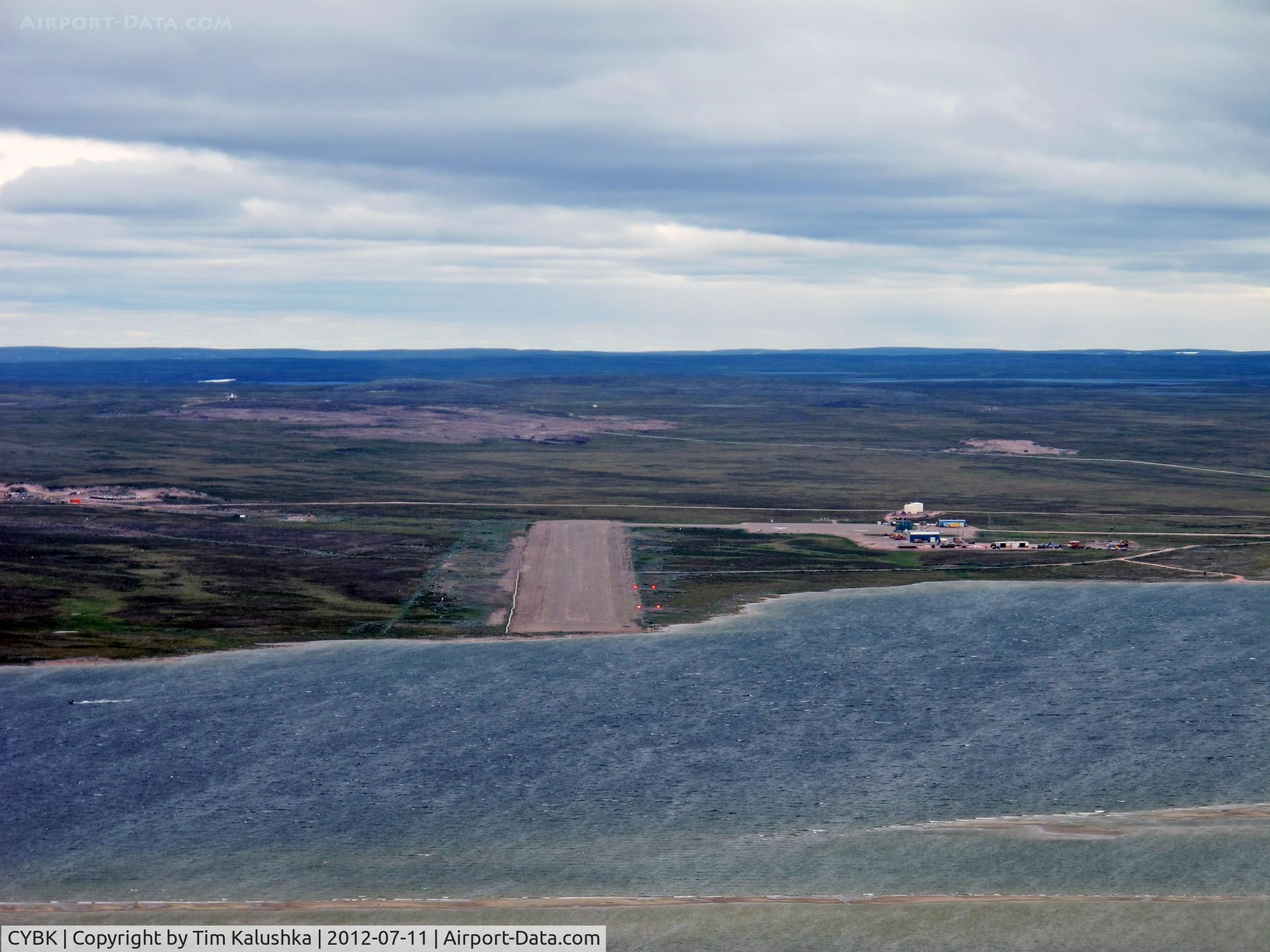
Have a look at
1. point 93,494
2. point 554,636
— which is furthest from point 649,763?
point 93,494

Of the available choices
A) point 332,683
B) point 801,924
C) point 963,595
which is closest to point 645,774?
point 801,924

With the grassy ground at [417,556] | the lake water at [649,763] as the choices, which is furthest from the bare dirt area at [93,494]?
the lake water at [649,763]

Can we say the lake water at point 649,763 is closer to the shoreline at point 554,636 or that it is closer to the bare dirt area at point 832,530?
the shoreline at point 554,636

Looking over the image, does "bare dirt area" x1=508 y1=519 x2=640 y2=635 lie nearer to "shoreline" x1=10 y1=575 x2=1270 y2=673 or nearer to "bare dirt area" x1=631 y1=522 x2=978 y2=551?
"shoreline" x1=10 y1=575 x2=1270 y2=673

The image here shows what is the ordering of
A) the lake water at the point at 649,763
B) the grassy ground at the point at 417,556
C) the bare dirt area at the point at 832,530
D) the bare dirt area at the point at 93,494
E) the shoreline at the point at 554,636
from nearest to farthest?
the lake water at the point at 649,763 → the shoreline at the point at 554,636 → the grassy ground at the point at 417,556 → the bare dirt area at the point at 832,530 → the bare dirt area at the point at 93,494

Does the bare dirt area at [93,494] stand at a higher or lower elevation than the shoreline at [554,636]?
higher

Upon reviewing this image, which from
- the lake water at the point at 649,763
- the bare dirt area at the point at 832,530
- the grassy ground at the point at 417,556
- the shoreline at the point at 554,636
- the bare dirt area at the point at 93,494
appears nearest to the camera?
the lake water at the point at 649,763

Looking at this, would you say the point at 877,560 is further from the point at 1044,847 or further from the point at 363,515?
the point at 1044,847

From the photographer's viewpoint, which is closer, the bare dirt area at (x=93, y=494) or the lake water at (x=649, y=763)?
the lake water at (x=649, y=763)
